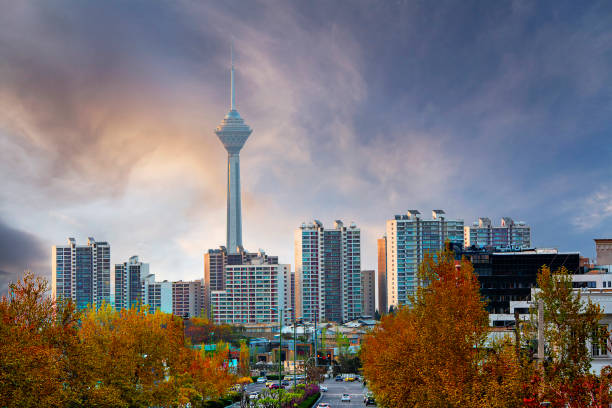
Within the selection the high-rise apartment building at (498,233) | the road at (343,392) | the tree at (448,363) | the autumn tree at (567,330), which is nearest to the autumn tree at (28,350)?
the tree at (448,363)

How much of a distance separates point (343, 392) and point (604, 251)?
103 feet

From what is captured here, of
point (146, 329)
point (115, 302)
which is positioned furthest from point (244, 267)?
point (146, 329)

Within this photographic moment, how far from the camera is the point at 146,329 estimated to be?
A: 4012cm

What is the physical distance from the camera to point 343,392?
8025 cm

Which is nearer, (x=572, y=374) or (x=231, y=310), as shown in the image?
(x=572, y=374)

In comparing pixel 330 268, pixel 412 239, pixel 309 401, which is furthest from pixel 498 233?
pixel 309 401

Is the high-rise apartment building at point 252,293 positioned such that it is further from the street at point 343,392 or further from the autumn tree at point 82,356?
the autumn tree at point 82,356

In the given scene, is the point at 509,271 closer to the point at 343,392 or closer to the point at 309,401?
the point at 343,392

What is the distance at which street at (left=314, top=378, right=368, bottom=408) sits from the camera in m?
65.1

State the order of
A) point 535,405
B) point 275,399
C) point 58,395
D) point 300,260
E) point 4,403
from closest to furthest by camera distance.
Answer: point 535,405 < point 4,403 < point 58,395 < point 275,399 < point 300,260

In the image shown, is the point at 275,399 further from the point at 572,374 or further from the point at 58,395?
the point at 572,374

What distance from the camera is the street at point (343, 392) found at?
65.1 metres

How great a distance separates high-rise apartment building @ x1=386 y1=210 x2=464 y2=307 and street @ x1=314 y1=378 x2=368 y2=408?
229 feet

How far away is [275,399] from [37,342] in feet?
83.6
